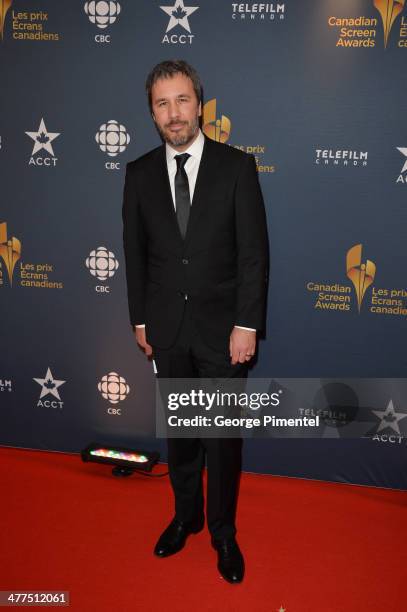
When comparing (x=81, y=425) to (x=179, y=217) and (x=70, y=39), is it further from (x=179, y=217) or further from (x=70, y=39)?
(x=70, y=39)

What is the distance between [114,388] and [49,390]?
389mm

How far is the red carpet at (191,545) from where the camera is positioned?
2.08 m

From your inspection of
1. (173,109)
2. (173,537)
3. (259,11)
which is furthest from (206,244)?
(173,537)

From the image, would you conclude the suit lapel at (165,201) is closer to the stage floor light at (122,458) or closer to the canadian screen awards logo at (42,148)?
the canadian screen awards logo at (42,148)

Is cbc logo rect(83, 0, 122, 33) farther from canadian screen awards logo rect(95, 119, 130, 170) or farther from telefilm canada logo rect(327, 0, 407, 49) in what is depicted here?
telefilm canada logo rect(327, 0, 407, 49)

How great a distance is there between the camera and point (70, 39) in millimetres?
2600

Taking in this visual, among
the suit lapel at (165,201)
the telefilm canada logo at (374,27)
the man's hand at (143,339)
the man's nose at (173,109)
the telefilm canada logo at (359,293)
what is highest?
the telefilm canada logo at (374,27)

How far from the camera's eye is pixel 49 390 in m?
3.06

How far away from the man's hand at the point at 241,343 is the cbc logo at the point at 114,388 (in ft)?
3.54

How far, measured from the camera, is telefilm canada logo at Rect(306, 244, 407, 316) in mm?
2586

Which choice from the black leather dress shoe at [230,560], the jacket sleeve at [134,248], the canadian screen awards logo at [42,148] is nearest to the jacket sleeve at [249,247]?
the jacket sleeve at [134,248]

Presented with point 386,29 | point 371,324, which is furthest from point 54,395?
point 386,29

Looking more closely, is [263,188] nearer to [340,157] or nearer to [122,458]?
[340,157]

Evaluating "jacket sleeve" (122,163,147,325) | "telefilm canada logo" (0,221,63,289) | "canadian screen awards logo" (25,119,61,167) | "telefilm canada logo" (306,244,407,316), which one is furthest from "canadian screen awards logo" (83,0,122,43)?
"telefilm canada logo" (306,244,407,316)
